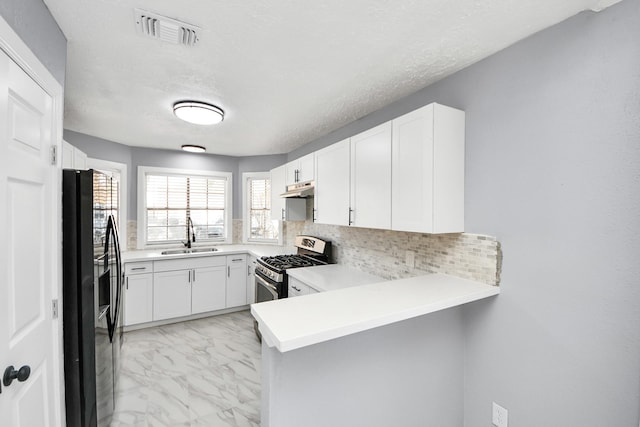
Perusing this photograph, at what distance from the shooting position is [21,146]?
1076 millimetres

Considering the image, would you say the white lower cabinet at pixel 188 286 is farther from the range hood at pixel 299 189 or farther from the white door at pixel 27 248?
the white door at pixel 27 248

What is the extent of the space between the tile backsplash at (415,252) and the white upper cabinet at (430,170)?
164 millimetres

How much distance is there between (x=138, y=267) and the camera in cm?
347

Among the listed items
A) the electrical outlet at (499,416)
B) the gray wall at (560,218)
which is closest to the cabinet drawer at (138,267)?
the gray wall at (560,218)

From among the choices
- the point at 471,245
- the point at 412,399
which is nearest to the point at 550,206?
the point at 471,245

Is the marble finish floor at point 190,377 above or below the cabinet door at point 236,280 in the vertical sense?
below

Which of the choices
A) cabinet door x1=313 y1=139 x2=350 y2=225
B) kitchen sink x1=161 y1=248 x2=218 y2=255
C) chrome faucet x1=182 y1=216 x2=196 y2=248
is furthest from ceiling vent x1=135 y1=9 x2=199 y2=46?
chrome faucet x1=182 y1=216 x2=196 y2=248

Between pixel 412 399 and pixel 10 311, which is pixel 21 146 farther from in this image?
pixel 412 399

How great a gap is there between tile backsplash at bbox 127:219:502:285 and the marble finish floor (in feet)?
4.96

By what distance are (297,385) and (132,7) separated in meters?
1.94

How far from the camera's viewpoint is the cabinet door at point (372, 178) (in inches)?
75.9

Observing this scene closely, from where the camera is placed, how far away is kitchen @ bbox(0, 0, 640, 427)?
115 centimetres

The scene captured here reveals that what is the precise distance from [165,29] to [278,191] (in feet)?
8.02

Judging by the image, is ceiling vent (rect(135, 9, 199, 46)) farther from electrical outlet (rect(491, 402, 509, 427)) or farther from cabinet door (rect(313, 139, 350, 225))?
electrical outlet (rect(491, 402, 509, 427))
